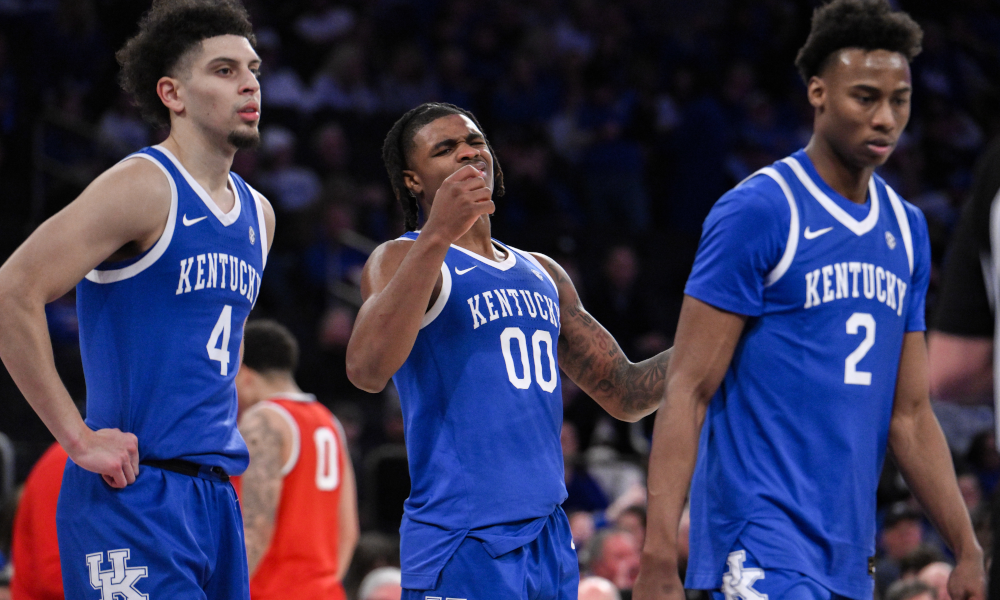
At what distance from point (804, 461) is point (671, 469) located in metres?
0.39

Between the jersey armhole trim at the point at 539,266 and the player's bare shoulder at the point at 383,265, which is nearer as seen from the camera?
the player's bare shoulder at the point at 383,265

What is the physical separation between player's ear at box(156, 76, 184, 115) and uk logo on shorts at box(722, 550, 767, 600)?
2.26 m

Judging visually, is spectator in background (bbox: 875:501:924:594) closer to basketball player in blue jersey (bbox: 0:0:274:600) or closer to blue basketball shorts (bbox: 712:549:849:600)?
blue basketball shorts (bbox: 712:549:849:600)

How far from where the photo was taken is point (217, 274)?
3.65m

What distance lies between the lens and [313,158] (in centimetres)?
1288

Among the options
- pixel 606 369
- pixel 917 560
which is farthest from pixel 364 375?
pixel 917 560

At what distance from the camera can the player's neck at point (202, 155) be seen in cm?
377

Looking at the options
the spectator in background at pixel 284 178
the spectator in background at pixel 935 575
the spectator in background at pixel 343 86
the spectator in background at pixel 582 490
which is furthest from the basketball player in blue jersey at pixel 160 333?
the spectator in background at pixel 343 86

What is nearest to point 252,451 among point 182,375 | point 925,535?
point 182,375

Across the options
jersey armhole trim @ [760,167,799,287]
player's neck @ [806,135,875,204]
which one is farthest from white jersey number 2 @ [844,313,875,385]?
player's neck @ [806,135,875,204]

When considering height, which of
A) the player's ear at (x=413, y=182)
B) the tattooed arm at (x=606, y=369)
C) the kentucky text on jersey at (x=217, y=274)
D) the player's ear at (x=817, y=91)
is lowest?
the tattooed arm at (x=606, y=369)

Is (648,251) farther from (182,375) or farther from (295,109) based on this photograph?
(182,375)

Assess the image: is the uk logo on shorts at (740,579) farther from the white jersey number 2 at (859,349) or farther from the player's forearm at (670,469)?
the white jersey number 2 at (859,349)

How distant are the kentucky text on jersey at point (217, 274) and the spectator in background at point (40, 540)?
5.58 feet
